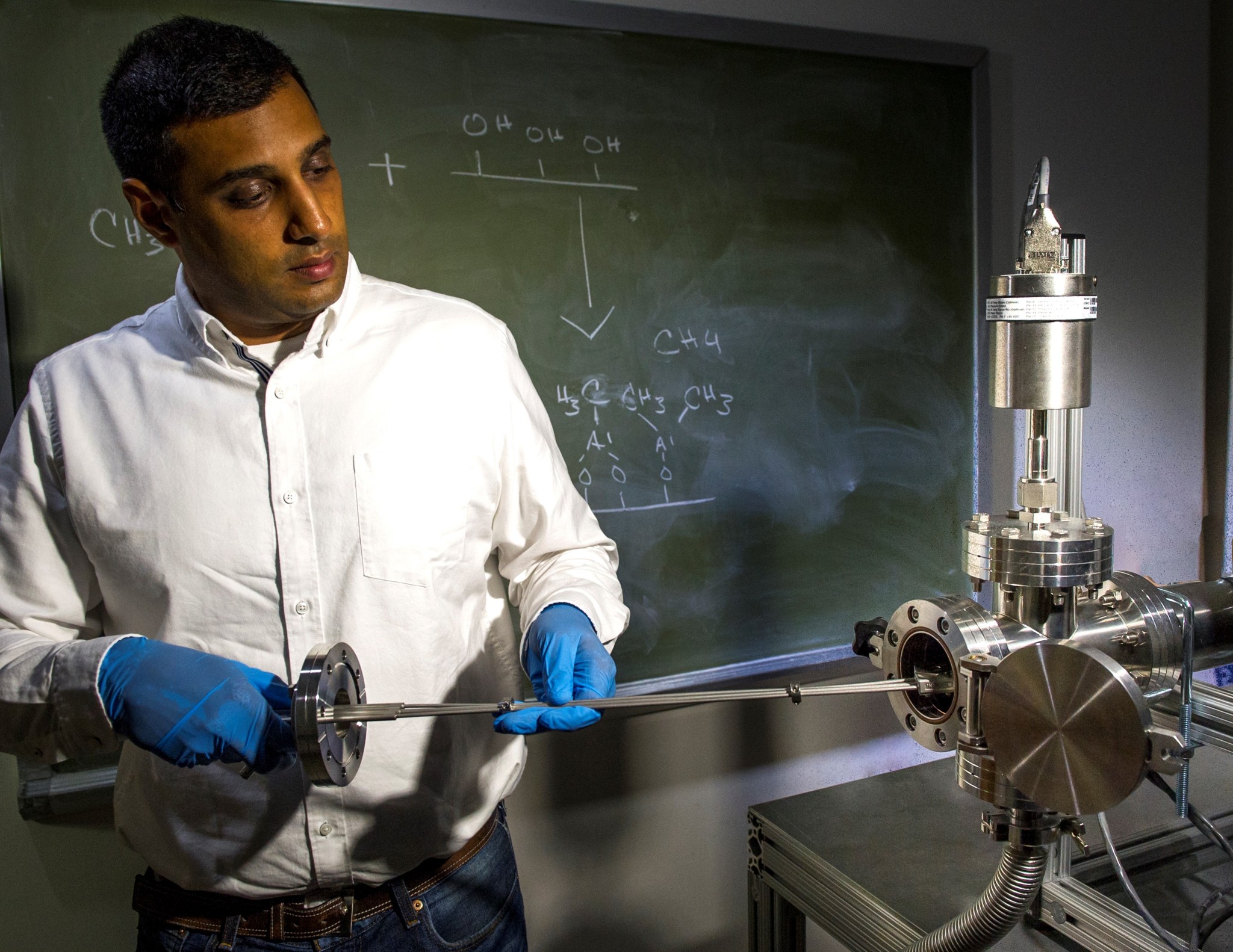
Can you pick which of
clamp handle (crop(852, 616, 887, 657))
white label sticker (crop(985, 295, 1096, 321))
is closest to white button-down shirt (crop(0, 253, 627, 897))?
clamp handle (crop(852, 616, 887, 657))

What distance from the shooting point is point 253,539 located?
101 cm

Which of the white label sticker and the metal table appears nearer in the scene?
the white label sticker

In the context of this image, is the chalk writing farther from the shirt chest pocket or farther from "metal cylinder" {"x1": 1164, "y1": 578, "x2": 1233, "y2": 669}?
"metal cylinder" {"x1": 1164, "y1": 578, "x2": 1233, "y2": 669}

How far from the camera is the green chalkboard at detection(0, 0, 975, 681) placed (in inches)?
54.5

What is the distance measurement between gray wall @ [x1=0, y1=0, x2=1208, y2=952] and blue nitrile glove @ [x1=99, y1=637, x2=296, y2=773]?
72cm

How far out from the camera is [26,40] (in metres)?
1.32

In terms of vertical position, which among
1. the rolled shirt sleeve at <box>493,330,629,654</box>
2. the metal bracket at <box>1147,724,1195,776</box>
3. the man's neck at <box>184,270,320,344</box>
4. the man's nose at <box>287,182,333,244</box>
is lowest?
the metal bracket at <box>1147,724,1195,776</box>

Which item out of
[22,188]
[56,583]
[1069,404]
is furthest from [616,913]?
[22,188]

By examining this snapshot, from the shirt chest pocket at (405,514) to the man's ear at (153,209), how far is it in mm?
324

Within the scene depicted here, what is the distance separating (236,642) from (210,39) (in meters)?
0.64

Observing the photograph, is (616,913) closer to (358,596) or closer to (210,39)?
(358,596)

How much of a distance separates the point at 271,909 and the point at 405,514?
0.46m

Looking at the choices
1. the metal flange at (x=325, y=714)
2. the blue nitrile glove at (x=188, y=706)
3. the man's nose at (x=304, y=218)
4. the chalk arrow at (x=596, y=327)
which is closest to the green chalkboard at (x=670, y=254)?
the chalk arrow at (x=596, y=327)

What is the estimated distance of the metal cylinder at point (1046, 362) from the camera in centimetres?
79
